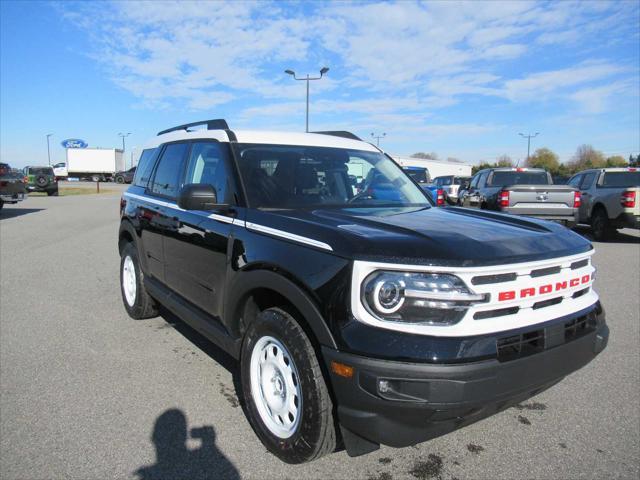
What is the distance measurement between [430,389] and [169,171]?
338cm

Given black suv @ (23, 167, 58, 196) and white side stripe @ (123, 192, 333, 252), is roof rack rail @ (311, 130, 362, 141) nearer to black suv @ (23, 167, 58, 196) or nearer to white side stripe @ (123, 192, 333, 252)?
white side stripe @ (123, 192, 333, 252)

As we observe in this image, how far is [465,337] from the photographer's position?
215cm

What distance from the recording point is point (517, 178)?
13648 millimetres

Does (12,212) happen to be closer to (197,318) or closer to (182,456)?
(197,318)

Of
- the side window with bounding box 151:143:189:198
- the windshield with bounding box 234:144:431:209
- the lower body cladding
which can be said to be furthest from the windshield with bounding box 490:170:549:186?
the lower body cladding

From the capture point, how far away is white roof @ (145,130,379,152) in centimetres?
364

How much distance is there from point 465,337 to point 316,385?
0.75m

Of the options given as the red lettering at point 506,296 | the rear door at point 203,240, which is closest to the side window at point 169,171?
the rear door at point 203,240

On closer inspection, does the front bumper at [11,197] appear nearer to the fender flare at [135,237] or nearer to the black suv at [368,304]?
the fender flare at [135,237]

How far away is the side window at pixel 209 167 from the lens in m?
3.46

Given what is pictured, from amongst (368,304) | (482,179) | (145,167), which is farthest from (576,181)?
(368,304)

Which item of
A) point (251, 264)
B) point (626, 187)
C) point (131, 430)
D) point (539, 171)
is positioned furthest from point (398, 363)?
point (539, 171)

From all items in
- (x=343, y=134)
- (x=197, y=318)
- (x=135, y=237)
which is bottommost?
(x=197, y=318)

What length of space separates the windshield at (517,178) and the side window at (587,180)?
0.90 meters
